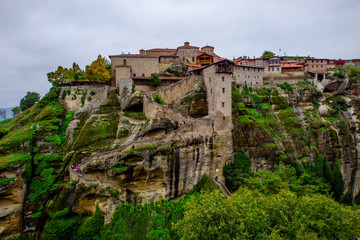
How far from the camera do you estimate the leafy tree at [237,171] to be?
27.6 meters

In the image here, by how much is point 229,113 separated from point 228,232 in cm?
1944

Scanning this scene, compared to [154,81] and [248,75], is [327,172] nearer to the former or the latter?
[248,75]

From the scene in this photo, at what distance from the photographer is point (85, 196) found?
1959 cm

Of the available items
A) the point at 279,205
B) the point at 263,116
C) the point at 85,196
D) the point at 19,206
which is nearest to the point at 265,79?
the point at 263,116

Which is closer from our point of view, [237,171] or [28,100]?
[237,171]

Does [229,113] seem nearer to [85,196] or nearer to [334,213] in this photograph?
[334,213]

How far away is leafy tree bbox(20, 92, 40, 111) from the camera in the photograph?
162 ft

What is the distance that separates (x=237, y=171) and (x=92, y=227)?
61.9ft

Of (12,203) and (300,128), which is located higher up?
(300,128)

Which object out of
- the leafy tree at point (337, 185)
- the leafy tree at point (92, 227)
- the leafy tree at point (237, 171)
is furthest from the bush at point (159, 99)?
the leafy tree at point (337, 185)

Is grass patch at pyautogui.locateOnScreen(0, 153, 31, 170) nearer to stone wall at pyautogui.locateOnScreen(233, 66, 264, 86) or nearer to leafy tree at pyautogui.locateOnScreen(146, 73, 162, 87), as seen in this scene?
leafy tree at pyautogui.locateOnScreen(146, 73, 162, 87)

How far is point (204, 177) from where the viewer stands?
27.4 meters

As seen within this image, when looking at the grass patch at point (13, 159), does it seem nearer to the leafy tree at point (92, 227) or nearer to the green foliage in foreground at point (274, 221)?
the leafy tree at point (92, 227)

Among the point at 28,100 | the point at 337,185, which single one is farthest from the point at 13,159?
the point at 337,185
